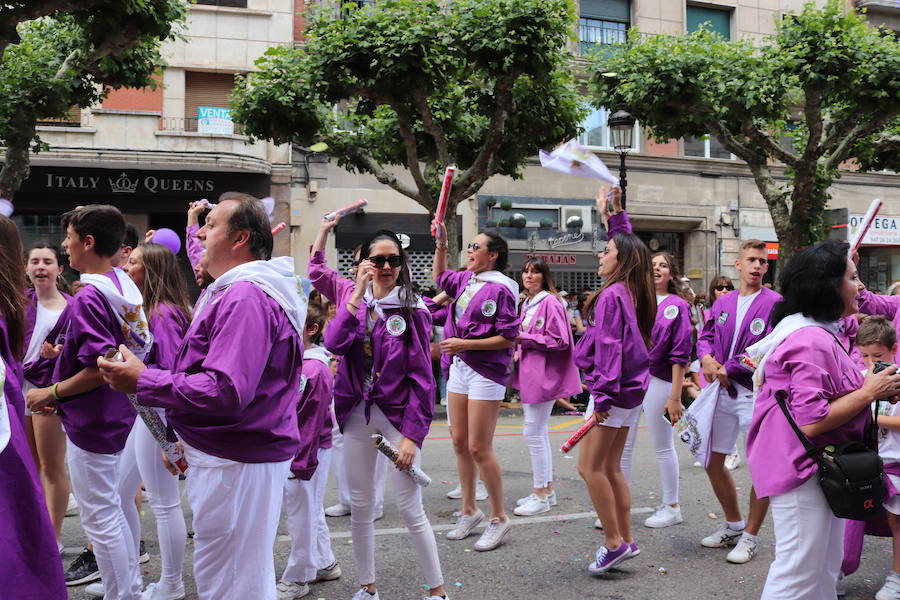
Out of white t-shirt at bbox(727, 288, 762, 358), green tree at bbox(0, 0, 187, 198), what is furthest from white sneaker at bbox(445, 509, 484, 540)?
green tree at bbox(0, 0, 187, 198)

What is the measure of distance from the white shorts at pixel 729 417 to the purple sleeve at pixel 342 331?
2.69m

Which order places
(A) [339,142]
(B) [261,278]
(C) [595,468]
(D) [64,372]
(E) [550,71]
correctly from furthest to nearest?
(A) [339,142] < (E) [550,71] < (C) [595,468] < (D) [64,372] < (B) [261,278]

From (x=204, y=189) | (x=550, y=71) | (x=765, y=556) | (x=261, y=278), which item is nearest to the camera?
(x=261, y=278)

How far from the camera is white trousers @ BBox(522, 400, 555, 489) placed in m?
6.38

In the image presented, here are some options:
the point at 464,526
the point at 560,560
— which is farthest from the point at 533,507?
the point at 560,560

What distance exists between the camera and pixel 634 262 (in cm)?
494

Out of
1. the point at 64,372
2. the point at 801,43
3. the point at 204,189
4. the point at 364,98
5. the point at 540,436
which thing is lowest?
the point at 540,436

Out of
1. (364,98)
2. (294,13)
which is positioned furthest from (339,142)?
(294,13)

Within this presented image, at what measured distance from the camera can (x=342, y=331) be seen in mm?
4059

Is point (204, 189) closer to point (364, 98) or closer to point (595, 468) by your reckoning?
point (364, 98)

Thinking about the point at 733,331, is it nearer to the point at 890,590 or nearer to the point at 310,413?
the point at 890,590

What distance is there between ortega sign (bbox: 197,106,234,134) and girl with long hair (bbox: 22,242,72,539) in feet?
44.0

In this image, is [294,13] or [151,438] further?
[294,13]

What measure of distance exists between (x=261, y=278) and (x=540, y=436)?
13.2ft
